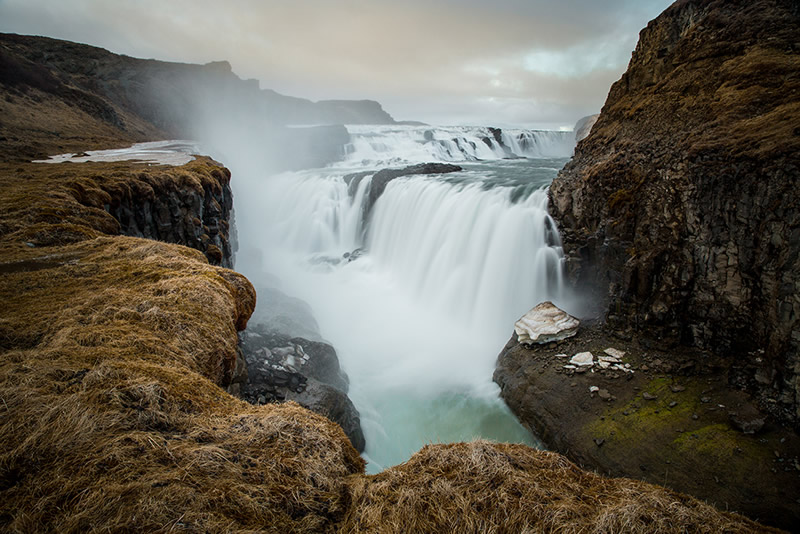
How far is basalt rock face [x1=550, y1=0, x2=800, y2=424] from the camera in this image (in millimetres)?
6840

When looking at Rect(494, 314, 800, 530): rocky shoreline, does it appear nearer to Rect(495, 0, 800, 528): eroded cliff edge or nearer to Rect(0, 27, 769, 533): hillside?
Rect(495, 0, 800, 528): eroded cliff edge

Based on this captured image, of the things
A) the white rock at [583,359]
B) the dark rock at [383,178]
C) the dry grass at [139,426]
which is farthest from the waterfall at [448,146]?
the dry grass at [139,426]

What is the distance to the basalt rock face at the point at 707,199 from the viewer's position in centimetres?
684

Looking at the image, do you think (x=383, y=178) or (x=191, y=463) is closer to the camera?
(x=191, y=463)

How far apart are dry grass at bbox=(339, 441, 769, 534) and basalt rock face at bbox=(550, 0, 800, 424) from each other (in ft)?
18.7

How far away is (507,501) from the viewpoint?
283 centimetres

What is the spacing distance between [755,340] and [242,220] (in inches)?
1291

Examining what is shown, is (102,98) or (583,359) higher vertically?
(102,98)

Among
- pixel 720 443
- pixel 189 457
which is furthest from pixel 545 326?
pixel 189 457

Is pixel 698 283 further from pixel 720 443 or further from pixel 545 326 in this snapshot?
pixel 545 326

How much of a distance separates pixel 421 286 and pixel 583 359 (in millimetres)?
9765

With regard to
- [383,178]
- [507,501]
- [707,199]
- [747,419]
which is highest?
[707,199]

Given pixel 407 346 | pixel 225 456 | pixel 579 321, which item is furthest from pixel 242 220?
pixel 225 456

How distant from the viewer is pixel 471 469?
3.13m
